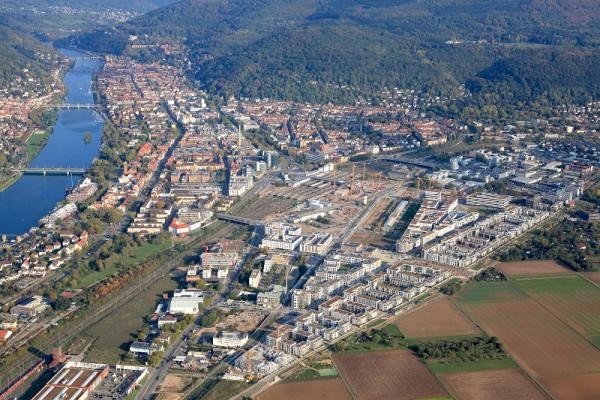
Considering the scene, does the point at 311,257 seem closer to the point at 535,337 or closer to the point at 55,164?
the point at 535,337

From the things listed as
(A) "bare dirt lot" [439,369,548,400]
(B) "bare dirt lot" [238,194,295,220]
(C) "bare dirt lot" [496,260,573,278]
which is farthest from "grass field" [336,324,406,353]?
(B) "bare dirt lot" [238,194,295,220]

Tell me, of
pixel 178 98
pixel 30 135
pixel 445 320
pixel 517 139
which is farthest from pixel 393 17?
pixel 445 320

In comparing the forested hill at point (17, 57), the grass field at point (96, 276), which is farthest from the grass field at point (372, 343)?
the forested hill at point (17, 57)

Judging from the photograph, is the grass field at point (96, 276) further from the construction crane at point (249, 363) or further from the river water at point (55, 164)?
the construction crane at point (249, 363)

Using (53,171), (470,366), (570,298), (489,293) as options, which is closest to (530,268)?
(570,298)

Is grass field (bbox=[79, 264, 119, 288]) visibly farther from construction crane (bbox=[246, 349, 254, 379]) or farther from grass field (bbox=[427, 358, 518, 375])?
grass field (bbox=[427, 358, 518, 375])

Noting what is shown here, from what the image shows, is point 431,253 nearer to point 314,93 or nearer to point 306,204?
point 306,204
